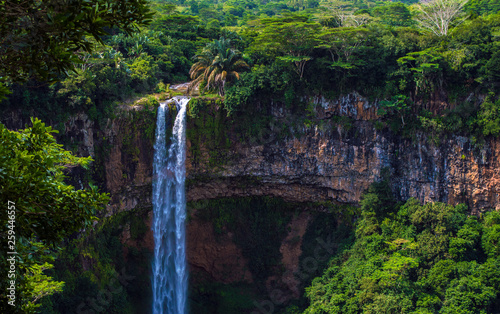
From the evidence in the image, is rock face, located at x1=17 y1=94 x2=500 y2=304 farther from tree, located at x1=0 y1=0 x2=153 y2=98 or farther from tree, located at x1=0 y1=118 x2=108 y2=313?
tree, located at x1=0 y1=0 x2=153 y2=98

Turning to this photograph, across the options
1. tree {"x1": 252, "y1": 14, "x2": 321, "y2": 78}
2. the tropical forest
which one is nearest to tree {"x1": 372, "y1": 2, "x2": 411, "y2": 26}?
the tropical forest

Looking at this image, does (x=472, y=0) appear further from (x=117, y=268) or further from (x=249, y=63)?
→ (x=117, y=268)

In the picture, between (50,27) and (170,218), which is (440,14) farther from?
(50,27)

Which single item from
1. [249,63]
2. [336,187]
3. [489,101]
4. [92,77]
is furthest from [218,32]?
[489,101]

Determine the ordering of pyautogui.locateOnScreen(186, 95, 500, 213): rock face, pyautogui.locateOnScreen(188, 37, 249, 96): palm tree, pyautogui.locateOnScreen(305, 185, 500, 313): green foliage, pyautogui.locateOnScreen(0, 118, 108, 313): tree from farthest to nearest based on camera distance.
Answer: pyautogui.locateOnScreen(188, 37, 249, 96): palm tree, pyautogui.locateOnScreen(186, 95, 500, 213): rock face, pyautogui.locateOnScreen(305, 185, 500, 313): green foliage, pyautogui.locateOnScreen(0, 118, 108, 313): tree

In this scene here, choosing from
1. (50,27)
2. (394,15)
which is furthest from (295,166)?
(50,27)

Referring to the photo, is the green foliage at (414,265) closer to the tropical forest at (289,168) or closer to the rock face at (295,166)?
the tropical forest at (289,168)

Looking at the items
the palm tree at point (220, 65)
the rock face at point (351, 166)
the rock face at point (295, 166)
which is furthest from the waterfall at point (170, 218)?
the palm tree at point (220, 65)
